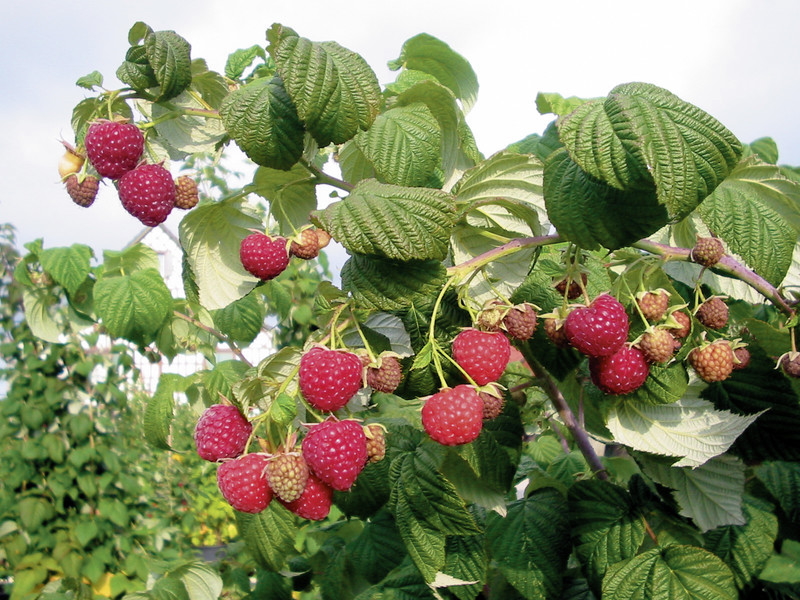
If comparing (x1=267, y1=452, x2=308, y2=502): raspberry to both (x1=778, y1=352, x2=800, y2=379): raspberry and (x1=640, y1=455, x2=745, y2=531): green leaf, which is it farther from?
(x1=778, y1=352, x2=800, y2=379): raspberry

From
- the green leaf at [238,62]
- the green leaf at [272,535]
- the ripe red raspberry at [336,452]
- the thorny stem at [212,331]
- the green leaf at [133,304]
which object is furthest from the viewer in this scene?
the thorny stem at [212,331]

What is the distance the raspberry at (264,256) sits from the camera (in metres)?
1.01

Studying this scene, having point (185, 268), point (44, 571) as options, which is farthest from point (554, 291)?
point (44, 571)

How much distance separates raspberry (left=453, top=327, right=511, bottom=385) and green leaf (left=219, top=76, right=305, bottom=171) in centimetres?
37

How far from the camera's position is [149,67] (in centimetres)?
103

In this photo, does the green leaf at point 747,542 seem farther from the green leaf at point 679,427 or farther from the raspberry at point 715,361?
the raspberry at point 715,361

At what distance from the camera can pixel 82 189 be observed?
42.8 inches

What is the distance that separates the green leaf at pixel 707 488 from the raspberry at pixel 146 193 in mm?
867

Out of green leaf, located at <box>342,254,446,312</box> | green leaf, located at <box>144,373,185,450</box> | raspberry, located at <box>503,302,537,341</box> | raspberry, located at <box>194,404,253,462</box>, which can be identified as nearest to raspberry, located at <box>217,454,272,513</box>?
raspberry, located at <box>194,404,253,462</box>

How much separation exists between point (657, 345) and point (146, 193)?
0.79m

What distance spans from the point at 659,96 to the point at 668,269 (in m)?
0.57

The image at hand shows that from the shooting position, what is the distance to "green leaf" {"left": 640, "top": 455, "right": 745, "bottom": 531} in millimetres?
1078

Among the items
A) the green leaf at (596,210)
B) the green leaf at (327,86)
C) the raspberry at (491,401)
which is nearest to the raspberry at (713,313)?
the green leaf at (596,210)

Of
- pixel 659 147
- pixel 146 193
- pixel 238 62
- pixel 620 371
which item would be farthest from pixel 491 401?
pixel 238 62
